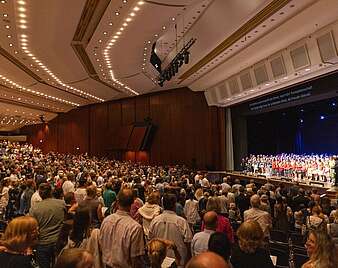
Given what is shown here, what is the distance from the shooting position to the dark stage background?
56.6ft

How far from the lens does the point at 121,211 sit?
3.63 metres

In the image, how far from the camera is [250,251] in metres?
3.00

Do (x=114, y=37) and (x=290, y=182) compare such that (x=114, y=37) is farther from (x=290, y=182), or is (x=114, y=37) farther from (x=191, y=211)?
(x=290, y=182)

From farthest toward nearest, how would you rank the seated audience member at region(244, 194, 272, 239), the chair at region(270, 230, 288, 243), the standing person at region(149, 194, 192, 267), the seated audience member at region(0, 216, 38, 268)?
1. the seated audience member at region(244, 194, 272, 239)
2. the chair at region(270, 230, 288, 243)
3. the standing person at region(149, 194, 192, 267)
4. the seated audience member at region(0, 216, 38, 268)

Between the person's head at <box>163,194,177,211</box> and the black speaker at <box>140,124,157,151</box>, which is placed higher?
the black speaker at <box>140,124,157,151</box>

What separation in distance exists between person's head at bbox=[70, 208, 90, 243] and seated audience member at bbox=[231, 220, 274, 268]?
1.27m

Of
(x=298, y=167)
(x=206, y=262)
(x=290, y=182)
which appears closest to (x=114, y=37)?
(x=290, y=182)

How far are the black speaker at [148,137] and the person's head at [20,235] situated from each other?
22321 millimetres

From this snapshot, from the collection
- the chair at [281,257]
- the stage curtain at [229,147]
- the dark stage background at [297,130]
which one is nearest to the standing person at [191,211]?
the chair at [281,257]

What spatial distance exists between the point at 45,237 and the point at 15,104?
23761 mm

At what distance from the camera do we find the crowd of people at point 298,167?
14.0 meters

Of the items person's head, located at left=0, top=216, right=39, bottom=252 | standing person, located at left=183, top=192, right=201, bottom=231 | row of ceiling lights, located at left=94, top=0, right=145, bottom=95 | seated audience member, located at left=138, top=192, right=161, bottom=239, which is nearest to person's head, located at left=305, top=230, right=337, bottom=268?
person's head, located at left=0, top=216, right=39, bottom=252

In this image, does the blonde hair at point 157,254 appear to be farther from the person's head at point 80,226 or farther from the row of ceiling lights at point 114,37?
the row of ceiling lights at point 114,37

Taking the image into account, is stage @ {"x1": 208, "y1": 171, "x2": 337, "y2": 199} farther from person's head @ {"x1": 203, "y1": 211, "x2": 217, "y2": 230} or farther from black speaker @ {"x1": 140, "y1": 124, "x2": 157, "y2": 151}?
person's head @ {"x1": 203, "y1": 211, "x2": 217, "y2": 230}
